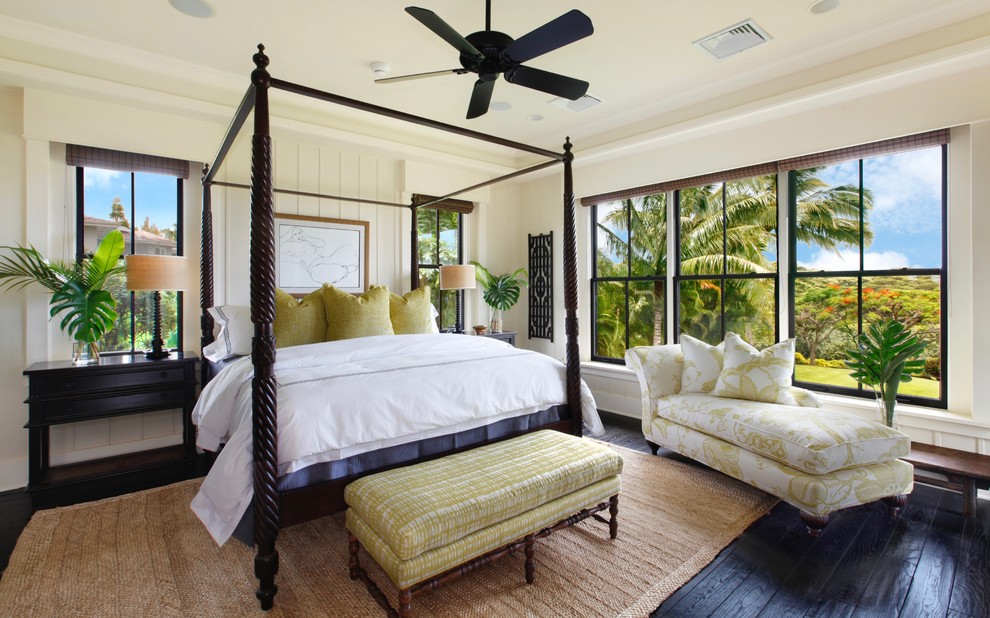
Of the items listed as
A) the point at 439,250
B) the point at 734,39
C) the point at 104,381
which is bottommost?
the point at 104,381

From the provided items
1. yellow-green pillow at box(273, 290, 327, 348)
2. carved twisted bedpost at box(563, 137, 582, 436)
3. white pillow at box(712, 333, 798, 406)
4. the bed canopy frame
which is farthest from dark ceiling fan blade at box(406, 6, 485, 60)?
white pillow at box(712, 333, 798, 406)

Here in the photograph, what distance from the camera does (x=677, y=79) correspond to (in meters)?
3.80

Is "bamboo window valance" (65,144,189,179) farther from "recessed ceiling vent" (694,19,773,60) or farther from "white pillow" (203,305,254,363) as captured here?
"recessed ceiling vent" (694,19,773,60)

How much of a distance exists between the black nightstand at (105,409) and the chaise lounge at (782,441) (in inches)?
140

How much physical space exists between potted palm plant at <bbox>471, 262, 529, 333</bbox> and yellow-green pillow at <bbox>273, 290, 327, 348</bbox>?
2.25 meters

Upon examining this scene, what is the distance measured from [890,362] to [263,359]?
360cm

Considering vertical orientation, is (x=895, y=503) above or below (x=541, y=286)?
below

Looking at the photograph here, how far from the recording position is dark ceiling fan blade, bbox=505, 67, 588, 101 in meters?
2.57

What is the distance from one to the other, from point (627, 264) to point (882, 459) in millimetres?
3036

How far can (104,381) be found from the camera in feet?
10.4

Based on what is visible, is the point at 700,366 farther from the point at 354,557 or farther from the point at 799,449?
the point at 354,557

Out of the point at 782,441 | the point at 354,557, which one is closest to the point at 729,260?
the point at 782,441

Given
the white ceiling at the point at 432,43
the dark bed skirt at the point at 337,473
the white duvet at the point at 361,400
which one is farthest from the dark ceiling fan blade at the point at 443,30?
the dark bed skirt at the point at 337,473

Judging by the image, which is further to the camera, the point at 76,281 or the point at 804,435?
the point at 76,281
